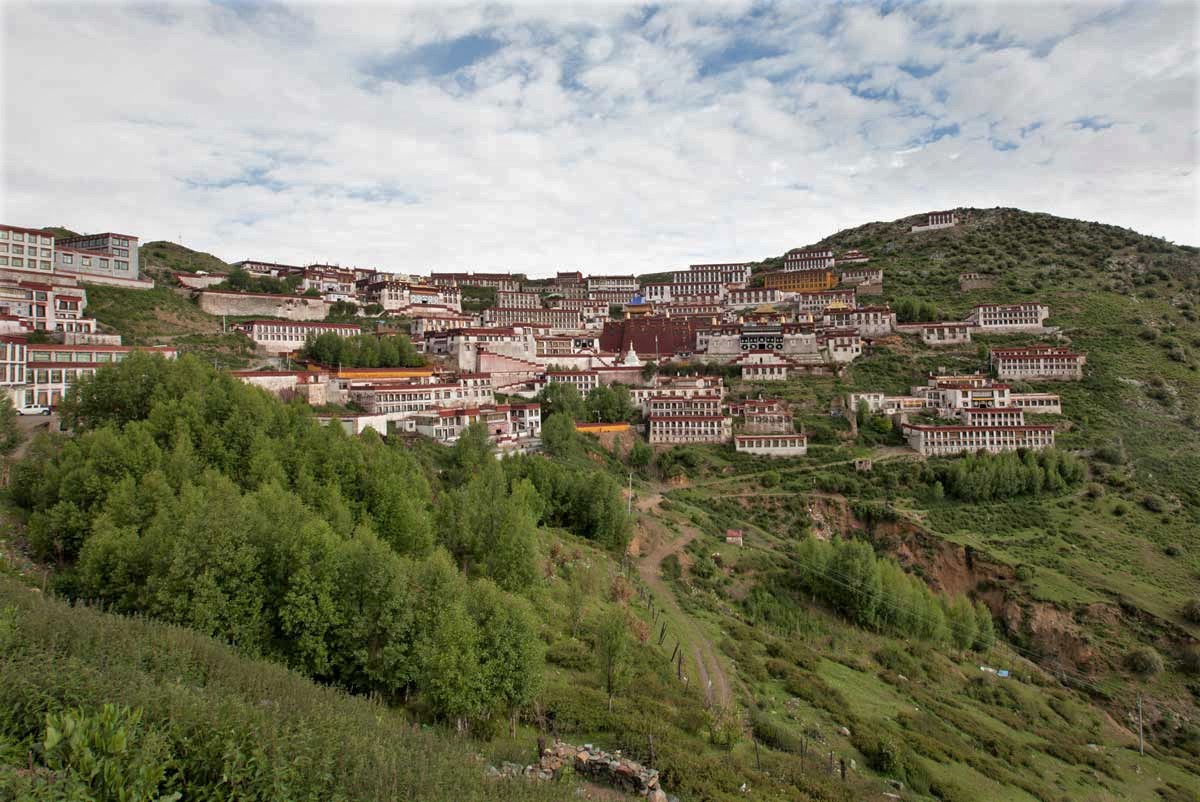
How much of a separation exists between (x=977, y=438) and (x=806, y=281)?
146 ft

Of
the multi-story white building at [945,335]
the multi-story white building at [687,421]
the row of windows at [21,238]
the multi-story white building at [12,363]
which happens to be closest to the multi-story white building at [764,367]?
the multi-story white building at [687,421]

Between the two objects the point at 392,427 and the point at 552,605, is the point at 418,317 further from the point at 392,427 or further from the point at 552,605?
the point at 552,605

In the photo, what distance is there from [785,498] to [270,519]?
34.6m

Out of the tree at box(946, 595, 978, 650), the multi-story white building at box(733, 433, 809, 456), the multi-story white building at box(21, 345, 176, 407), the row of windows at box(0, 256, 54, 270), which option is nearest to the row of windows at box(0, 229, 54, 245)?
the row of windows at box(0, 256, 54, 270)

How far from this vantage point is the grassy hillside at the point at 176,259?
6955 centimetres

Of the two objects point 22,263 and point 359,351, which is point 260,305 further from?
point 22,263

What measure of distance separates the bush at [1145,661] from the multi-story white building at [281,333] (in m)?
53.9

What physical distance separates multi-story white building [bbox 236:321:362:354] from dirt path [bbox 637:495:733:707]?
103ft

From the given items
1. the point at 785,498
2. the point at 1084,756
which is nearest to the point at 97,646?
the point at 1084,756

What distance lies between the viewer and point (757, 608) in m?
32.1

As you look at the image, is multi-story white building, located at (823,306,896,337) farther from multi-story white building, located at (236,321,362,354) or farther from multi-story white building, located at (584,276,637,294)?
multi-story white building, located at (236,321,362,354)

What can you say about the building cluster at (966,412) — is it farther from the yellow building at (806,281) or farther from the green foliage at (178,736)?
the green foliage at (178,736)

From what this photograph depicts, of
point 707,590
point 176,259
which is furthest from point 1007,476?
point 176,259

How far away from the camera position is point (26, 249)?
5044cm
